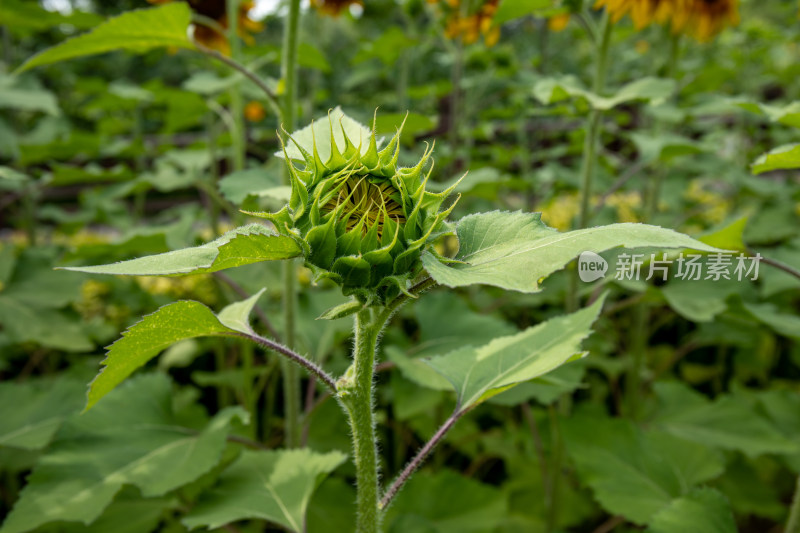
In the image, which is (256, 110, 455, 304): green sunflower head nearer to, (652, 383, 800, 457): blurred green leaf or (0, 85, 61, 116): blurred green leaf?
(652, 383, 800, 457): blurred green leaf

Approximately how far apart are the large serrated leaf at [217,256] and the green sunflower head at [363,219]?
0.02 meters

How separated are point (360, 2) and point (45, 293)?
146 cm

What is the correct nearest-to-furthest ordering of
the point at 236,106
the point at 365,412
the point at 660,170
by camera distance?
1. the point at 365,412
2. the point at 236,106
3. the point at 660,170

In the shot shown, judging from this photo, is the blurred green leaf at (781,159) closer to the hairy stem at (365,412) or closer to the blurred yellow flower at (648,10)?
the hairy stem at (365,412)

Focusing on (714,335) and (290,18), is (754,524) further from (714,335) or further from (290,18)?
(290,18)

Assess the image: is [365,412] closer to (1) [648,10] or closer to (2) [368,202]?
(2) [368,202]

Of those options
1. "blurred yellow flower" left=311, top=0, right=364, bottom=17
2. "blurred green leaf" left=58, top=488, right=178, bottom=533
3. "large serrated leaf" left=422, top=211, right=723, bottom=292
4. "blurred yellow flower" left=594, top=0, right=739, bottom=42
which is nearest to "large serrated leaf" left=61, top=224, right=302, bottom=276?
"large serrated leaf" left=422, top=211, right=723, bottom=292

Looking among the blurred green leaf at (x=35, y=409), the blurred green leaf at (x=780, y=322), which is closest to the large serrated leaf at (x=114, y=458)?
the blurred green leaf at (x=35, y=409)

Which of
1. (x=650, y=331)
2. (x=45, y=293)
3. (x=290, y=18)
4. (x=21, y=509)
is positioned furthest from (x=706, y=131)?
(x=21, y=509)

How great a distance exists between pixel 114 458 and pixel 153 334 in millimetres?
456

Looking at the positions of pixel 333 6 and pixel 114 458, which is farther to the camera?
pixel 333 6

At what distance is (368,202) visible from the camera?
0.47 metres

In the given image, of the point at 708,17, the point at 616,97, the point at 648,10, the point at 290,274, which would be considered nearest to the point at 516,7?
the point at 616,97

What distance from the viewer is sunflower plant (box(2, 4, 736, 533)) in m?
0.43
